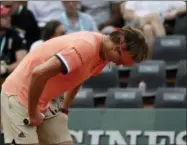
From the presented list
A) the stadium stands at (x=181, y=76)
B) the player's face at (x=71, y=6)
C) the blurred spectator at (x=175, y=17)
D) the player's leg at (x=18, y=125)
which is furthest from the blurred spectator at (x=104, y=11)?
the player's leg at (x=18, y=125)

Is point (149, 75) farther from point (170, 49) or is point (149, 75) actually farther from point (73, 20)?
point (73, 20)

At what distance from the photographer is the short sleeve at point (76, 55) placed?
15.6 ft

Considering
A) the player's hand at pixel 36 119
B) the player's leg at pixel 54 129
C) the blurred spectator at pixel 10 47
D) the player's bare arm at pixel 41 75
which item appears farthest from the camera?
the blurred spectator at pixel 10 47

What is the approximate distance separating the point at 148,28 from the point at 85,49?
4.14m

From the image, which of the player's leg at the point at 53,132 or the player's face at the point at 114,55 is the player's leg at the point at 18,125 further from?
the player's face at the point at 114,55

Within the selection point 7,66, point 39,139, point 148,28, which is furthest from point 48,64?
point 148,28

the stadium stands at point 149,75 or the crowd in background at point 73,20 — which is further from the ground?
the crowd in background at point 73,20

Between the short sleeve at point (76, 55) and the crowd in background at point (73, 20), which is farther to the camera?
the crowd in background at point (73, 20)

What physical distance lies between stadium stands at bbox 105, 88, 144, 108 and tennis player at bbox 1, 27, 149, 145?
2.39m

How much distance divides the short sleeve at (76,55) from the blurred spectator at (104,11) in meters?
4.70

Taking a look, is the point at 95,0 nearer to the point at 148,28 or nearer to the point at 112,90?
the point at 148,28

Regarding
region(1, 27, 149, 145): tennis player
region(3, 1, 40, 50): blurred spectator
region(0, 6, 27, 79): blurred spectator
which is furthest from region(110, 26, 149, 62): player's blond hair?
region(3, 1, 40, 50): blurred spectator

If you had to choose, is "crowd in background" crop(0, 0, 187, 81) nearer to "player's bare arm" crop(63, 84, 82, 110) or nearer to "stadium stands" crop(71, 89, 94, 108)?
"stadium stands" crop(71, 89, 94, 108)

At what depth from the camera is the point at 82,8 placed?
33.2 ft
